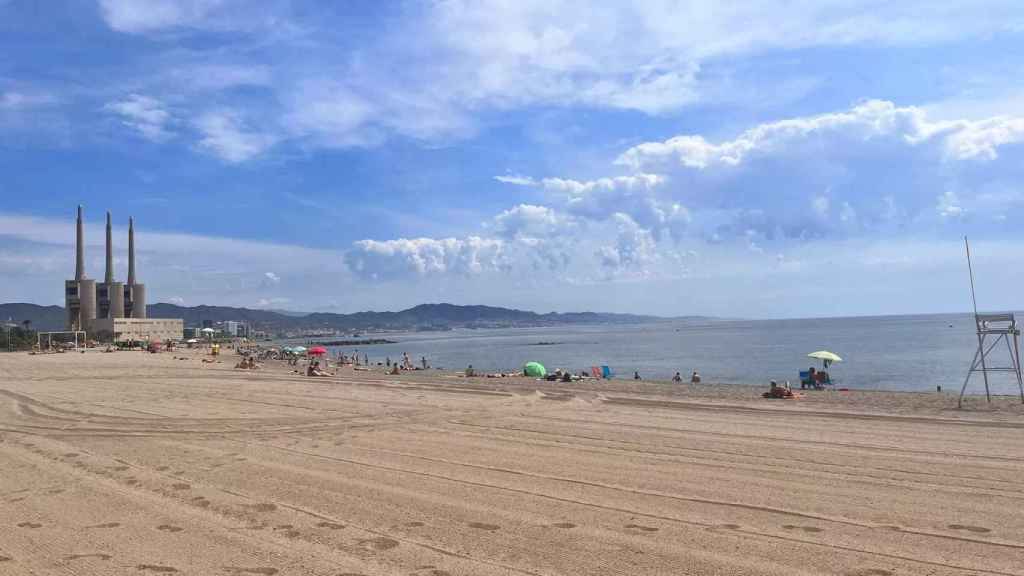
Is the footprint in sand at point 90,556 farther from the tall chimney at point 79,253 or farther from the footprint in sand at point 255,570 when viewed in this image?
the tall chimney at point 79,253

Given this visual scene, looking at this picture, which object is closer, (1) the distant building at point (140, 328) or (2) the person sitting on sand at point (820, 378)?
(2) the person sitting on sand at point (820, 378)

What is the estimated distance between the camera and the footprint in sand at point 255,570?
550cm

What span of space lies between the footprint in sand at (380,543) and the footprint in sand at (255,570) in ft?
2.85

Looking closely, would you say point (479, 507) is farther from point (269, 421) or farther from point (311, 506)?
point (269, 421)

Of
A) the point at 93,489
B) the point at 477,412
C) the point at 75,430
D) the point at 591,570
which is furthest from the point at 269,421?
the point at 591,570

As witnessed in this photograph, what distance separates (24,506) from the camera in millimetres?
7703

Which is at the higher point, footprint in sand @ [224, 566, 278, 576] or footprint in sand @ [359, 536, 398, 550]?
footprint in sand @ [224, 566, 278, 576]

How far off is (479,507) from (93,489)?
15.6ft

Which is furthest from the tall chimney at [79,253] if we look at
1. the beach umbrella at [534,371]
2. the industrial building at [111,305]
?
the beach umbrella at [534,371]

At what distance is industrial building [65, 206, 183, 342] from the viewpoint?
115 metres

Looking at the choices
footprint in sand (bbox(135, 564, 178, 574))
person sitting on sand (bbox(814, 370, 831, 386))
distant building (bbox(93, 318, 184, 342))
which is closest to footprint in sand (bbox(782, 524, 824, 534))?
footprint in sand (bbox(135, 564, 178, 574))

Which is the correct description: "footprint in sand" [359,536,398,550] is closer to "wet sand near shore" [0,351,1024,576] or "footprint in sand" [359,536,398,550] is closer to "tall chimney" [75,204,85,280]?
"wet sand near shore" [0,351,1024,576]

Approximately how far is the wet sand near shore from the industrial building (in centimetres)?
11017

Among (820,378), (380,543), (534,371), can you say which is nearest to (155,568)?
(380,543)
